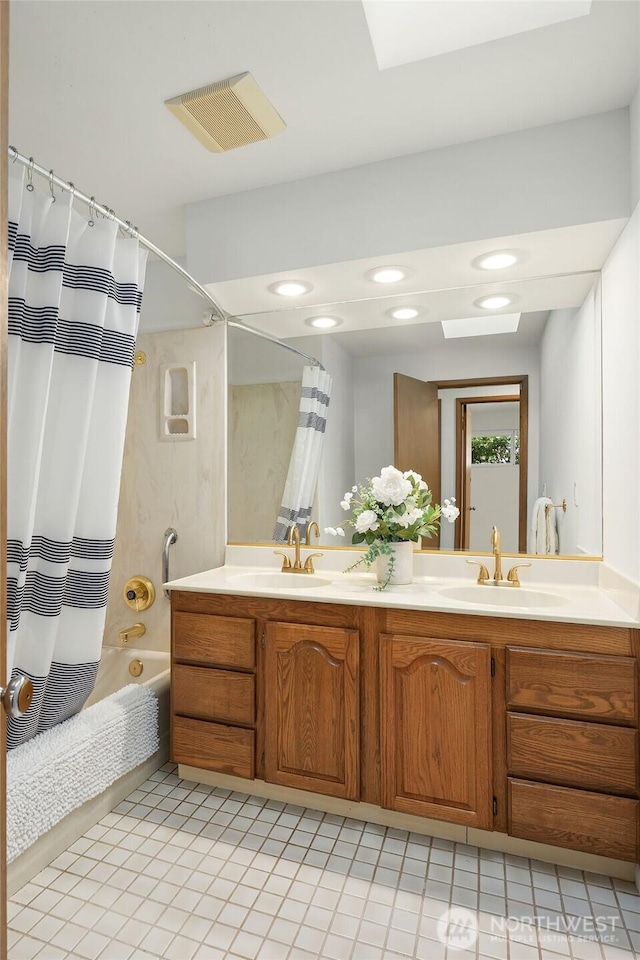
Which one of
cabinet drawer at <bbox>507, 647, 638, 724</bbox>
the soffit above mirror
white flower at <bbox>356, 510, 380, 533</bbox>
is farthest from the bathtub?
the soffit above mirror

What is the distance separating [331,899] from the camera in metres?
1.58

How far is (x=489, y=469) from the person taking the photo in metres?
2.33

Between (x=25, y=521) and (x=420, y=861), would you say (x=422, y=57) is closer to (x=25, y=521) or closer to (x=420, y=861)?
(x=25, y=521)

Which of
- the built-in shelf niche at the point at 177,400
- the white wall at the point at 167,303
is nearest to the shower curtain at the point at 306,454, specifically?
the built-in shelf niche at the point at 177,400

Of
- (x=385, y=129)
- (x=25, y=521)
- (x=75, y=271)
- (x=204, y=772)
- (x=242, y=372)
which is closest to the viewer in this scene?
(x=25, y=521)

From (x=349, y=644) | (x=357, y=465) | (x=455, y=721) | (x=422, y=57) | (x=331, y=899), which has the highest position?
(x=422, y=57)

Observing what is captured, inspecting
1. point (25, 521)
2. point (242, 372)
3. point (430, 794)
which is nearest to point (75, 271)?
point (25, 521)

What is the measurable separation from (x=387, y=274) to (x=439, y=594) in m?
1.29

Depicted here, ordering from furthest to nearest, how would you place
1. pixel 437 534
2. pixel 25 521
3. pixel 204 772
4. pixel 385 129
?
pixel 437 534 → pixel 204 772 → pixel 385 129 → pixel 25 521

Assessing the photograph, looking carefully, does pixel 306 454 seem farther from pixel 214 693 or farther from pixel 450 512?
pixel 214 693

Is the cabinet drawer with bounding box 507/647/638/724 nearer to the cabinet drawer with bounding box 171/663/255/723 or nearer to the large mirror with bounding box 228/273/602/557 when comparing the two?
the large mirror with bounding box 228/273/602/557

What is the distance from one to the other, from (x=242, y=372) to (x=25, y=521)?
1.40m

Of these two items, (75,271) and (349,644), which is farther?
(349,644)

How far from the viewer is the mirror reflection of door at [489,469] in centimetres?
230
